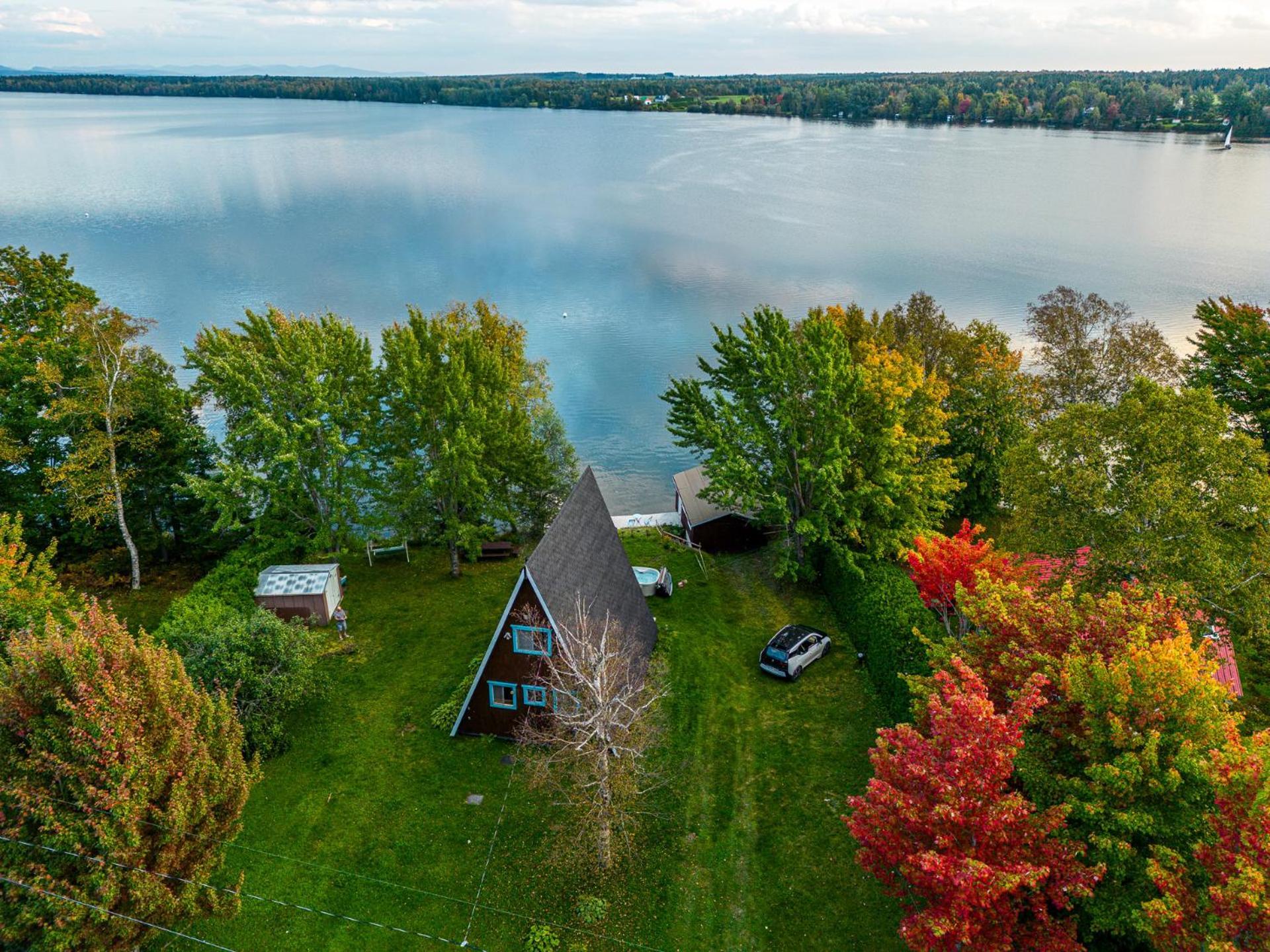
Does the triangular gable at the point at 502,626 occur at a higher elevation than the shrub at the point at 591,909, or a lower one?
higher

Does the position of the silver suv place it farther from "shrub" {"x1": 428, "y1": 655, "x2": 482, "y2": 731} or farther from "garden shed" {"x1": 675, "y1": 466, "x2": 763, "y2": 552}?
"shrub" {"x1": 428, "y1": 655, "x2": 482, "y2": 731}

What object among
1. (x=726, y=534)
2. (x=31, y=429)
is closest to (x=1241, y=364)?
(x=726, y=534)

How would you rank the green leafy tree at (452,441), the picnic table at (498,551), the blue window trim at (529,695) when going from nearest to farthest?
the blue window trim at (529,695) → the green leafy tree at (452,441) → the picnic table at (498,551)

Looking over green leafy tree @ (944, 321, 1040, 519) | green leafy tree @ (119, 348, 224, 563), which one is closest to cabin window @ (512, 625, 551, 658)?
green leafy tree @ (119, 348, 224, 563)

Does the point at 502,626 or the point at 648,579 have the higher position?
the point at 502,626

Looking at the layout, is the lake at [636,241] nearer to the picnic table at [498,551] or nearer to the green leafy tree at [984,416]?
the picnic table at [498,551]

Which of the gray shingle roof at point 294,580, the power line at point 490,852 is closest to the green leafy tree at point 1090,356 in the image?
the power line at point 490,852

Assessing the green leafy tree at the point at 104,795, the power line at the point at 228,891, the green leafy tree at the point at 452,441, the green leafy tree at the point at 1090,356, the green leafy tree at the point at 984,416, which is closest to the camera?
the green leafy tree at the point at 104,795

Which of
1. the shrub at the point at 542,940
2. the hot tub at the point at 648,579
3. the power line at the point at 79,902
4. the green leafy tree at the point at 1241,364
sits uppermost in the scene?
the green leafy tree at the point at 1241,364

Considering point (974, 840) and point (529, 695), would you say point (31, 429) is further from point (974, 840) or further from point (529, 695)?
point (974, 840)
